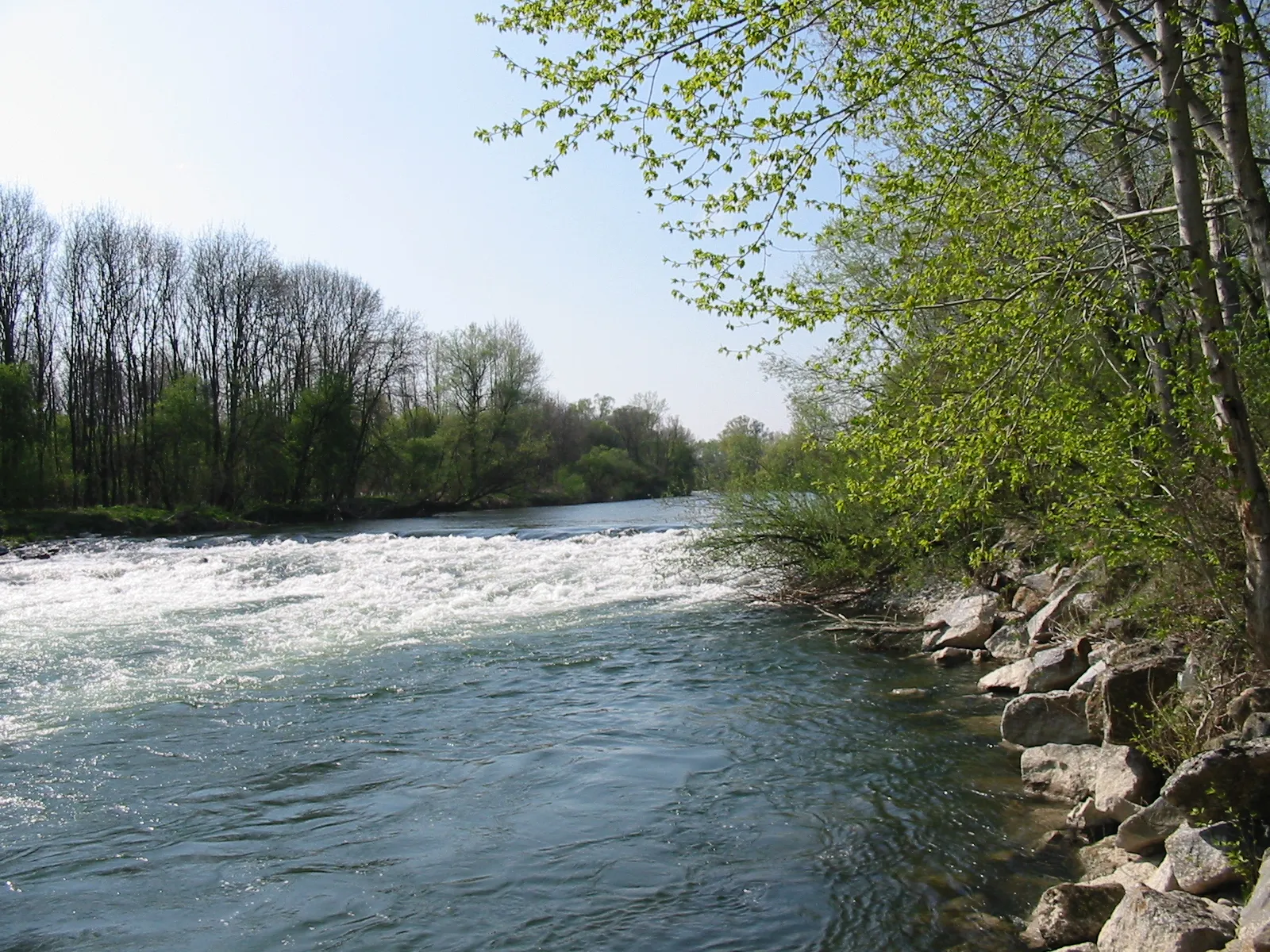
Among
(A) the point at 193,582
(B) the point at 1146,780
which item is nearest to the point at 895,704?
(B) the point at 1146,780

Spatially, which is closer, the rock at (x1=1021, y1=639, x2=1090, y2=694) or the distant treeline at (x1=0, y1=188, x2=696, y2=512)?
the rock at (x1=1021, y1=639, x2=1090, y2=694)

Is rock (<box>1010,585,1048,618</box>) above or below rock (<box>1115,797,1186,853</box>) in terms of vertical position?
above

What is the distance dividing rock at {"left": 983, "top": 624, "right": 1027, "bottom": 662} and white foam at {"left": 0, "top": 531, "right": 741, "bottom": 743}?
5393mm

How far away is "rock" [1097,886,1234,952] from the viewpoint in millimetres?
3768

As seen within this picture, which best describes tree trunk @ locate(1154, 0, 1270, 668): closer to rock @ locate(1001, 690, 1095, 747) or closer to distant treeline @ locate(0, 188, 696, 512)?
rock @ locate(1001, 690, 1095, 747)

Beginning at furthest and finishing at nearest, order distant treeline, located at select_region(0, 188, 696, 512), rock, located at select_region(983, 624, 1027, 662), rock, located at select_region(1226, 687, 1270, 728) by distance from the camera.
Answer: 1. distant treeline, located at select_region(0, 188, 696, 512)
2. rock, located at select_region(983, 624, 1027, 662)
3. rock, located at select_region(1226, 687, 1270, 728)

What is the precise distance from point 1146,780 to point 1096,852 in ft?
2.18

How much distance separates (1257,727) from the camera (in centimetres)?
520

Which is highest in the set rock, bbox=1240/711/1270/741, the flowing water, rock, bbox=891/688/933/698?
rock, bbox=1240/711/1270/741

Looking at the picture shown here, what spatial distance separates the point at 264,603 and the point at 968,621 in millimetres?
11139

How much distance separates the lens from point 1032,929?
14.5ft

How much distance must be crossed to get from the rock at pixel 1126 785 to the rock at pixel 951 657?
4198mm

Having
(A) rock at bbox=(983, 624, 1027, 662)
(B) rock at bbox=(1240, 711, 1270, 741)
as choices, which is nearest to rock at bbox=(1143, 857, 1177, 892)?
(B) rock at bbox=(1240, 711, 1270, 741)

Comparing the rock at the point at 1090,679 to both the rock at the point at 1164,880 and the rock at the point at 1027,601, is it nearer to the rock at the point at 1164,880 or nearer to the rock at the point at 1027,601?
the rock at the point at 1164,880
